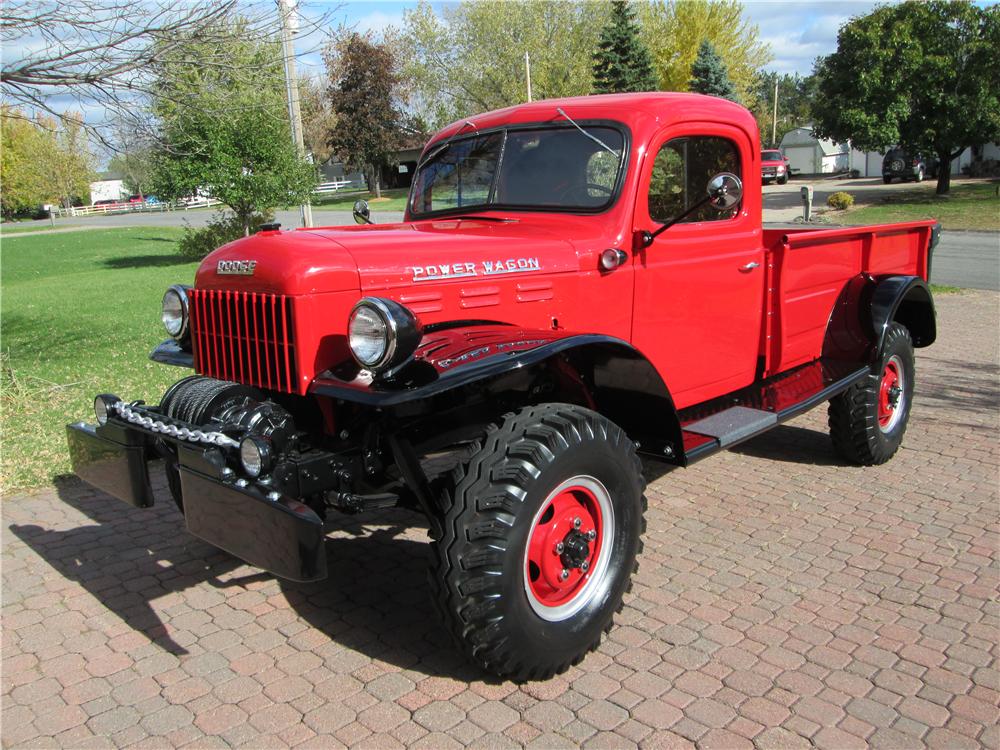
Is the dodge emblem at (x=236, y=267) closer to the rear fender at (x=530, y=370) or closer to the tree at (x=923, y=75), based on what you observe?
the rear fender at (x=530, y=370)

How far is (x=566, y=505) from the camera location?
10.7 ft

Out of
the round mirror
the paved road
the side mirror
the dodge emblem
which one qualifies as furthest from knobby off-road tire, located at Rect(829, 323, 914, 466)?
the paved road

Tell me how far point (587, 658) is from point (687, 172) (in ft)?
8.03

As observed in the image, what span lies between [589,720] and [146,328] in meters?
9.63

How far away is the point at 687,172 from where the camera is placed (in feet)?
14.3

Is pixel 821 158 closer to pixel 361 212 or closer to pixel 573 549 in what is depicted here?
pixel 361 212

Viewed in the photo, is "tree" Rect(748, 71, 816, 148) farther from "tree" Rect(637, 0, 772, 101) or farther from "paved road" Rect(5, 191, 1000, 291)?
"paved road" Rect(5, 191, 1000, 291)

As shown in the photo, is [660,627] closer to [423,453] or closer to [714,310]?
[423,453]

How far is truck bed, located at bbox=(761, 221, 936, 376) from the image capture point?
15.9 ft

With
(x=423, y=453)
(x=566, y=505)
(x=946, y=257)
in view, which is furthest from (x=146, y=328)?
(x=946, y=257)

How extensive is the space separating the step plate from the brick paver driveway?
602mm

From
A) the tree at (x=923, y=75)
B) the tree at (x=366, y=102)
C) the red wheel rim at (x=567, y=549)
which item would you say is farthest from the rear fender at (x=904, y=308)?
the tree at (x=366, y=102)

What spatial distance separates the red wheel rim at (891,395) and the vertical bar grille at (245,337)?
13.3 feet

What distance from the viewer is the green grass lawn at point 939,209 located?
76.5 ft
